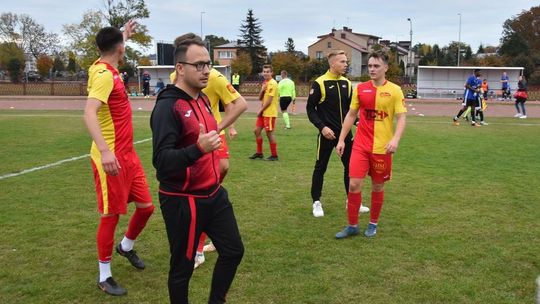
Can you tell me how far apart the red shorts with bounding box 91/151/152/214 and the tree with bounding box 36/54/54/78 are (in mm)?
77484

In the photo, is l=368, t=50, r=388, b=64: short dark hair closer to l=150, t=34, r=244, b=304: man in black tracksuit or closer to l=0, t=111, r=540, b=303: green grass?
l=0, t=111, r=540, b=303: green grass

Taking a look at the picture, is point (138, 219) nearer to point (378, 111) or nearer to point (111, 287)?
point (111, 287)

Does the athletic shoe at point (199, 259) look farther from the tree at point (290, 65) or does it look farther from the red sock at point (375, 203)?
the tree at point (290, 65)

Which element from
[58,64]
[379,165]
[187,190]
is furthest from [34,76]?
[187,190]

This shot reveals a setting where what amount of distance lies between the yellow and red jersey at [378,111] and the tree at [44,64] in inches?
3048

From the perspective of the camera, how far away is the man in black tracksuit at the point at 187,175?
2.80 m

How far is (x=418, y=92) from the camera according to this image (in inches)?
1432

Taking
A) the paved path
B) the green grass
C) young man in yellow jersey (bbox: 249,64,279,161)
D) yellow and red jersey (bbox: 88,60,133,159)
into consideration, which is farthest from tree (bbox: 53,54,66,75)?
yellow and red jersey (bbox: 88,60,133,159)

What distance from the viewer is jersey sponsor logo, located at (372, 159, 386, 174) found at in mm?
5141

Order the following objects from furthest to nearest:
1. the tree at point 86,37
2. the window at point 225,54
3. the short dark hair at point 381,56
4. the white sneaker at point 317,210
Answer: the window at point 225,54, the tree at point 86,37, the white sneaker at point 317,210, the short dark hair at point 381,56

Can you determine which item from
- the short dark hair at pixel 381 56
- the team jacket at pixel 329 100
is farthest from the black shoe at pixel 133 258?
the short dark hair at pixel 381 56

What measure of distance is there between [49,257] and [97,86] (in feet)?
6.94

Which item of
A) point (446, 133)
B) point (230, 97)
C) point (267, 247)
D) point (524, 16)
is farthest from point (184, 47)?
point (524, 16)

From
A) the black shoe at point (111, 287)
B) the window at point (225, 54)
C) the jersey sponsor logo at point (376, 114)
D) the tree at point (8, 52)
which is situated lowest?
the black shoe at point (111, 287)
